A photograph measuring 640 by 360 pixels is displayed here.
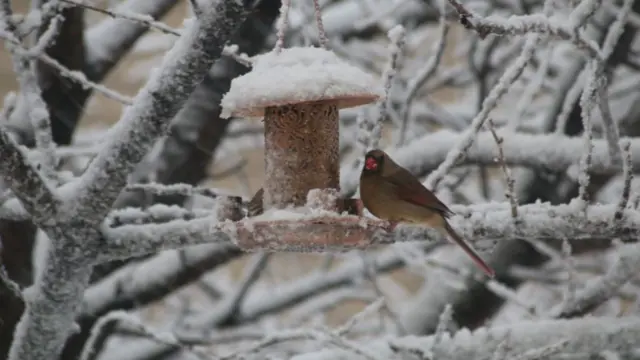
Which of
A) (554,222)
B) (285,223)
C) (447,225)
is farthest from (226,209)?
(554,222)

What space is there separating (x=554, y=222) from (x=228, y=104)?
1.34 m

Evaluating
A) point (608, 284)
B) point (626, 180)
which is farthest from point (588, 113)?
point (608, 284)

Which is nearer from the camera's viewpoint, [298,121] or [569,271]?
[298,121]

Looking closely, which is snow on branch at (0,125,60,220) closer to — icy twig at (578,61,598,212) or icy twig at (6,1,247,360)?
icy twig at (6,1,247,360)

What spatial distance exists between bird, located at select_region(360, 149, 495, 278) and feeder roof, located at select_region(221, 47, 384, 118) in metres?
0.48

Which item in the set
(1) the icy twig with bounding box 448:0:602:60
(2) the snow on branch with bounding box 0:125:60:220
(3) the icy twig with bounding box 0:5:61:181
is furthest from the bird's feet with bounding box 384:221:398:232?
(3) the icy twig with bounding box 0:5:61:181

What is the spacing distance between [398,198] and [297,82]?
2.61 ft

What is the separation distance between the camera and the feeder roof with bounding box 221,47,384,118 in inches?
113

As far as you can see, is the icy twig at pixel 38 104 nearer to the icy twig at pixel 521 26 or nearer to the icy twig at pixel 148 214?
the icy twig at pixel 148 214

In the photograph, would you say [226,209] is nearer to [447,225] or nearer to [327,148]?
[327,148]

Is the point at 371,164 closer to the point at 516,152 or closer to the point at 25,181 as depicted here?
the point at 25,181

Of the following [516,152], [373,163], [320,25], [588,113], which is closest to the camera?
[320,25]

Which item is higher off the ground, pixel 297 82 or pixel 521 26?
pixel 297 82

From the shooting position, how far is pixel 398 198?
3477 mm
